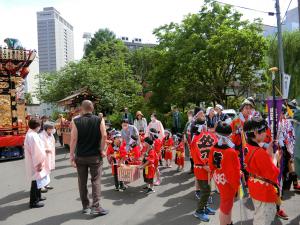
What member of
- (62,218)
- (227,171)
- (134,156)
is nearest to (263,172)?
(227,171)

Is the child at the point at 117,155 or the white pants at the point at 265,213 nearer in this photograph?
the white pants at the point at 265,213

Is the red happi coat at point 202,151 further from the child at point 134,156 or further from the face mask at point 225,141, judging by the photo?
the child at point 134,156

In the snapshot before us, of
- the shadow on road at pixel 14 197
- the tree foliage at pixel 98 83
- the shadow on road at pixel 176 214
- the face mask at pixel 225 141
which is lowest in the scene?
the shadow on road at pixel 14 197

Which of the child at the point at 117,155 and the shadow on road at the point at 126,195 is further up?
the child at the point at 117,155

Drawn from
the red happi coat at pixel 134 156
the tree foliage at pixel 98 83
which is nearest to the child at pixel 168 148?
the red happi coat at pixel 134 156

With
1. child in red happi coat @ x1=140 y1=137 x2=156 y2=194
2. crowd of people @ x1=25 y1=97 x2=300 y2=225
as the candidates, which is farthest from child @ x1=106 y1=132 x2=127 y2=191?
child in red happi coat @ x1=140 y1=137 x2=156 y2=194

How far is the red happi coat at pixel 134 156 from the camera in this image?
736 centimetres

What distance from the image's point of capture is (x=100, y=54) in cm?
3906

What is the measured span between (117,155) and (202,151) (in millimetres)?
2504

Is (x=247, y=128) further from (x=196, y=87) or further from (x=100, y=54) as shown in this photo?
(x=100, y=54)

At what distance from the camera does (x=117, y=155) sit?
7.36 m

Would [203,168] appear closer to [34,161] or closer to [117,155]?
[117,155]

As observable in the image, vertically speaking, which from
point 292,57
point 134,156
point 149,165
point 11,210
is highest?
point 292,57

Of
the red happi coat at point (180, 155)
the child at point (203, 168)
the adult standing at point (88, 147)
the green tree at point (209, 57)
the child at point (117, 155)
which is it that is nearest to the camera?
the child at point (203, 168)
